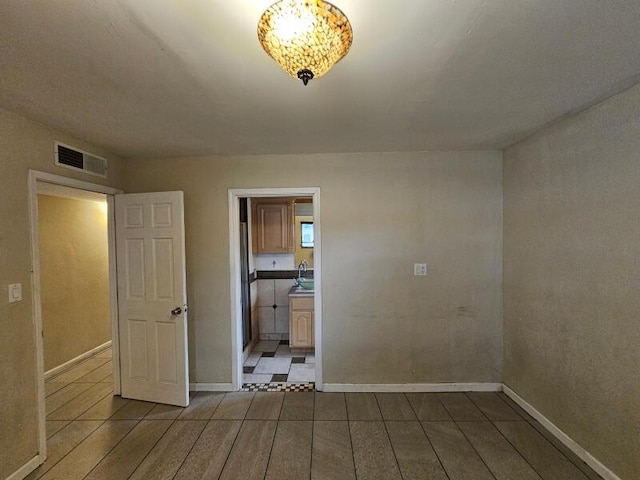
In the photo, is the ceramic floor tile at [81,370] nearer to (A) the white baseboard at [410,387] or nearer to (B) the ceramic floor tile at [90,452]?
(B) the ceramic floor tile at [90,452]

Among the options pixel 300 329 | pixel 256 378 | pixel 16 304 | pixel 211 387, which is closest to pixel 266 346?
pixel 300 329

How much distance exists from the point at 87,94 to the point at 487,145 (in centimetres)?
308

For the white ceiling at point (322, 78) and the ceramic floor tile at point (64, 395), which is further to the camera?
the ceramic floor tile at point (64, 395)

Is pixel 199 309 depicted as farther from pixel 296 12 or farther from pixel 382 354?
pixel 296 12

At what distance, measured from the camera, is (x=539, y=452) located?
223 centimetres

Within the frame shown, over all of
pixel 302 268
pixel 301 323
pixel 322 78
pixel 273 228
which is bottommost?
pixel 301 323

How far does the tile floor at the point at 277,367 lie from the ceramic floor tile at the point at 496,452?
5.02 feet

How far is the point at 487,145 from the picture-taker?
115 inches

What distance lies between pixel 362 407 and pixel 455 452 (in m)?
0.85

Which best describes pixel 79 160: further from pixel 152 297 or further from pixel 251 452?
pixel 251 452

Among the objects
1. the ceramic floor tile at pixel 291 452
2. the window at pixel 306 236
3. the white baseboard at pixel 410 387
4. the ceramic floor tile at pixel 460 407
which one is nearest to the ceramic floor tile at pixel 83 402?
the ceramic floor tile at pixel 291 452

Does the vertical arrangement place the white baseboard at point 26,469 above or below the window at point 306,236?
Result: below

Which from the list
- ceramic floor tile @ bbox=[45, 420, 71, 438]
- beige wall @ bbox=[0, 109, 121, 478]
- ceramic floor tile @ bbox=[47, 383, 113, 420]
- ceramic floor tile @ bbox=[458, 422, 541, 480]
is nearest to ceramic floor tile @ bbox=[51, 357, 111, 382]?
ceramic floor tile @ bbox=[47, 383, 113, 420]

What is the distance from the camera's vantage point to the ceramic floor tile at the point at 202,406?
2.75m
